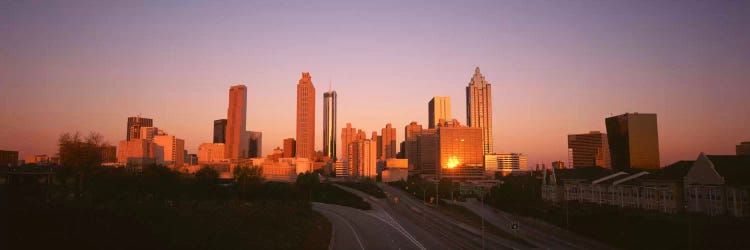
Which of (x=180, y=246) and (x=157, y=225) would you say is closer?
(x=180, y=246)

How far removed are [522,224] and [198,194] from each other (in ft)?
289

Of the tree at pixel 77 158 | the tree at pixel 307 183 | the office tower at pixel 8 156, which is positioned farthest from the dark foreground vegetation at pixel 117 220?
the office tower at pixel 8 156

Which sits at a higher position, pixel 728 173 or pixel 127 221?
pixel 728 173

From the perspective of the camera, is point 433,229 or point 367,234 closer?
point 367,234

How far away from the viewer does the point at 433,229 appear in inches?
3312

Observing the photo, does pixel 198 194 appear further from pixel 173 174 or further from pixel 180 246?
pixel 180 246

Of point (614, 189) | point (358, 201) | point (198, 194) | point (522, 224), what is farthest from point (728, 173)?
point (198, 194)

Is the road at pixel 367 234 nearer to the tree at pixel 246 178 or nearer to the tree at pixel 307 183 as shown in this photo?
the tree at pixel 246 178

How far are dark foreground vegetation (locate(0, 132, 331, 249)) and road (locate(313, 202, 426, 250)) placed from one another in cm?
258

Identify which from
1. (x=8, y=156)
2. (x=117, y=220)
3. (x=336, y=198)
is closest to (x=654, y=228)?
(x=117, y=220)

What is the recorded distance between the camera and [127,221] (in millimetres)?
51000

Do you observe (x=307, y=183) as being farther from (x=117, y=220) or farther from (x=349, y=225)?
(x=117, y=220)

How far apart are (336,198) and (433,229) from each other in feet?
252

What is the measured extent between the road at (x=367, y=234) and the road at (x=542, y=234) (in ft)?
47.6
